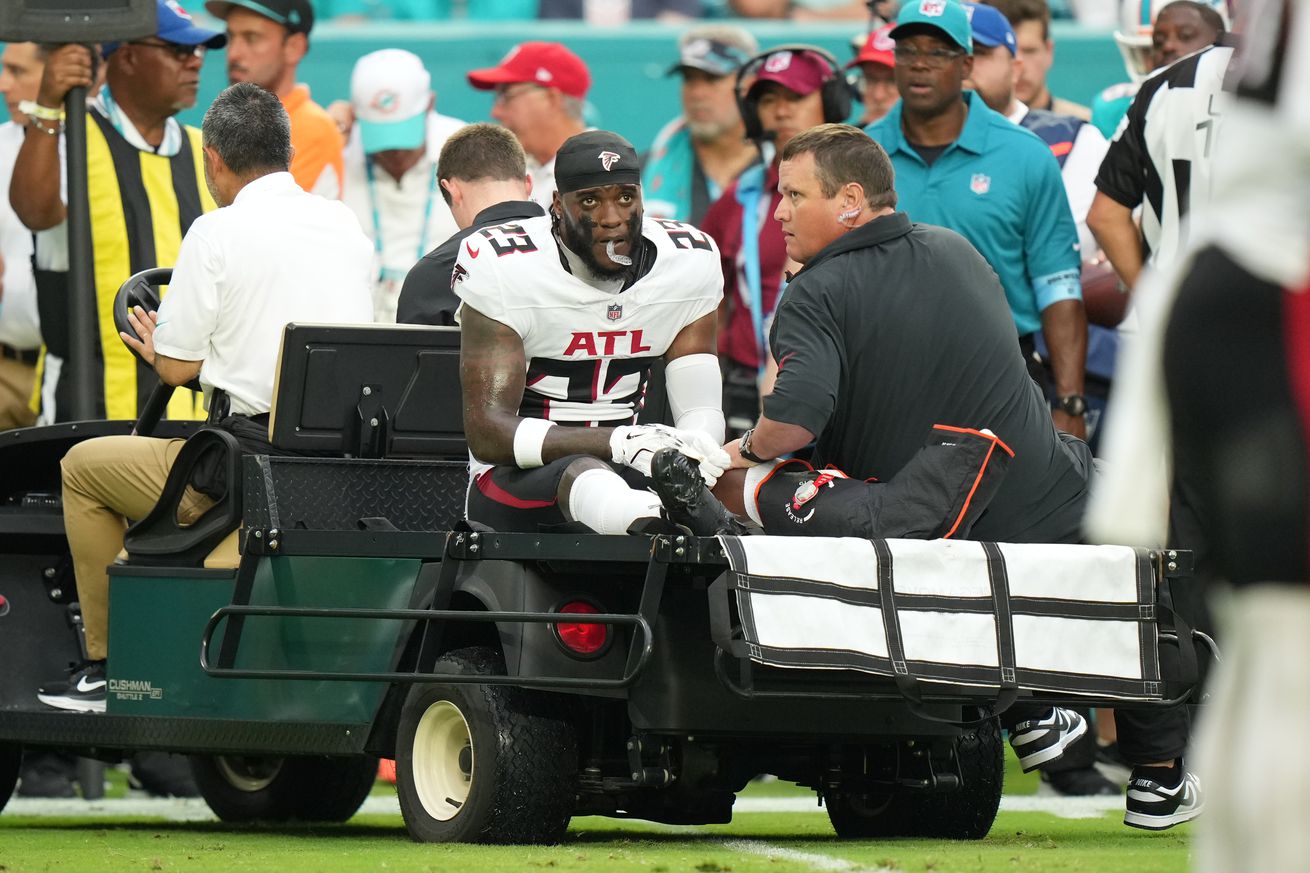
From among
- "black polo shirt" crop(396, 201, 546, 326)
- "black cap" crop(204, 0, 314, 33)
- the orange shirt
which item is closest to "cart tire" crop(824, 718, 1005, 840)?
"black polo shirt" crop(396, 201, 546, 326)

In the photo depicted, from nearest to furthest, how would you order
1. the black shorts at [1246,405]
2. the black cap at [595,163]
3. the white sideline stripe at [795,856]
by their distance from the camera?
the black shorts at [1246,405] → the white sideline stripe at [795,856] → the black cap at [595,163]

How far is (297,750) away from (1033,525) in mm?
2113

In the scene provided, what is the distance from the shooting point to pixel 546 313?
670cm

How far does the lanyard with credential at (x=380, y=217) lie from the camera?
407 inches

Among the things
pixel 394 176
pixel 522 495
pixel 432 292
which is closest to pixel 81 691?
pixel 432 292

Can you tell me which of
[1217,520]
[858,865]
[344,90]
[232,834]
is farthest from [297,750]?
[344,90]

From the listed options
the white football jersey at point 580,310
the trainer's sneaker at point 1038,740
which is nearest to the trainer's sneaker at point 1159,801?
the trainer's sneaker at point 1038,740

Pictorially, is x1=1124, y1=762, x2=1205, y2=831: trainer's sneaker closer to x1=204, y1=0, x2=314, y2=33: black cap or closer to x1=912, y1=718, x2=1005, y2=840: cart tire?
x1=912, y1=718, x2=1005, y2=840: cart tire

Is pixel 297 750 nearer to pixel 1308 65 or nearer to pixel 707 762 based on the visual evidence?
pixel 707 762

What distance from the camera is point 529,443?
6.50 m

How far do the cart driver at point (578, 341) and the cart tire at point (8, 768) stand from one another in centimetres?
219

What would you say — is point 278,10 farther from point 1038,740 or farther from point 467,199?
point 1038,740

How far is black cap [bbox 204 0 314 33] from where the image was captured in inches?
416

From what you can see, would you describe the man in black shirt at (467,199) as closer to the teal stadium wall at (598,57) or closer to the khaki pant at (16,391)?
the khaki pant at (16,391)
